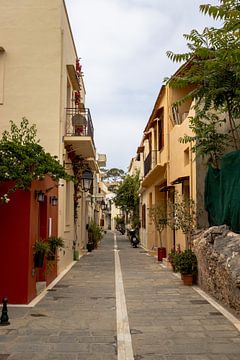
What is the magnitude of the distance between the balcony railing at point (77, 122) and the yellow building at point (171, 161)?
317cm

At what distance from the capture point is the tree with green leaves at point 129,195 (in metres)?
35.1

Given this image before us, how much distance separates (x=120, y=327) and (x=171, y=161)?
1055 centimetres

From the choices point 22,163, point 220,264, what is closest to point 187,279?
point 220,264

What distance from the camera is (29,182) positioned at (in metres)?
8.80

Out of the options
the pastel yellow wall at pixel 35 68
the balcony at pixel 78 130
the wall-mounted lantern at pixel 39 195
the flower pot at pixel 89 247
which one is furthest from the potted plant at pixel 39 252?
the flower pot at pixel 89 247

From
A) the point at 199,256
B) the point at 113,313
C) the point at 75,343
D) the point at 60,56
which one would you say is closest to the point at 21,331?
the point at 75,343

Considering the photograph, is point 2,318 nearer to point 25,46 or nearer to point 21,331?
point 21,331

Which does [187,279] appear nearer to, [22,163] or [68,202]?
[22,163]

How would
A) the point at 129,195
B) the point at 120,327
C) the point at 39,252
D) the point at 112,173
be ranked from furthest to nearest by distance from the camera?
the point at 112,173, the point at 129,195, the point at 39,252, the point at 120,327

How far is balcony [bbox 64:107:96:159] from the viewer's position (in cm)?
1548

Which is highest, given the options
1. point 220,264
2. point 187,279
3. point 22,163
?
point 22,163

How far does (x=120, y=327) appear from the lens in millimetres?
7168

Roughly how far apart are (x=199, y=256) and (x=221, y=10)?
6.55 m

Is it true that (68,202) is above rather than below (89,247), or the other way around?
above
